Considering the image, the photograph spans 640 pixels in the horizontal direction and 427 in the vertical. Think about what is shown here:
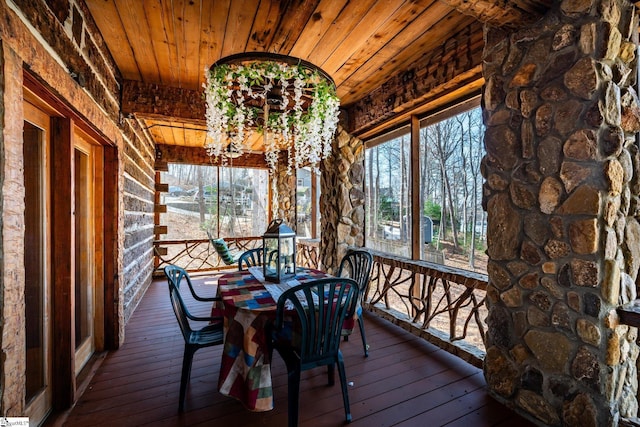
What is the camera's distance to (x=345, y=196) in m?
4.09

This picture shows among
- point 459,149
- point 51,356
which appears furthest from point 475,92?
point 51,356

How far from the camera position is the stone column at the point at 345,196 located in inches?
161

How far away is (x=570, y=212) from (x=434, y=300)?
1675 millimetres

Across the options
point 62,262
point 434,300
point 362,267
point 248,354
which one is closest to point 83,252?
point 62,262

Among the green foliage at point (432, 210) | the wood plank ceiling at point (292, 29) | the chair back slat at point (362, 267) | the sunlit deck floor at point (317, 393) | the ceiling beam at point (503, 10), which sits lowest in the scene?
the sunlit deck floor at point (317, 393)

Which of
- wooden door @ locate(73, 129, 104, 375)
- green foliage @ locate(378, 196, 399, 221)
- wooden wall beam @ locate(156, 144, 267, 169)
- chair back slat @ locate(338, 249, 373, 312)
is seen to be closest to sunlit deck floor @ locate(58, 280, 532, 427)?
wooden door @ locate(73, 129, 104, 375)

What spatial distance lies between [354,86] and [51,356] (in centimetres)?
345

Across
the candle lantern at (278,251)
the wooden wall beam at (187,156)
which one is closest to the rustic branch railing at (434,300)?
the candle lantern at (278,251)

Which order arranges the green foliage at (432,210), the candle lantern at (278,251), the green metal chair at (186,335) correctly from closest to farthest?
the green metal chair at (186,335), the candle lantern at (278,251), the green foliage at (432,210)

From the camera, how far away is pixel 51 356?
181 centimetres

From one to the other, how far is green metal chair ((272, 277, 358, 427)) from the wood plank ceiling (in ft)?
5.63

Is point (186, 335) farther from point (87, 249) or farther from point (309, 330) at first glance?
point (87, 249)

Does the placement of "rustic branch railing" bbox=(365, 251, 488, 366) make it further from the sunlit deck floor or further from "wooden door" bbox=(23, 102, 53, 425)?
"wooden door" bbox=(23, 102, 53, 425)

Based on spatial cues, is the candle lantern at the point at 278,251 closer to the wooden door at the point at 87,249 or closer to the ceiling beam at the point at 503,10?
the wooden door at the point at 87,249
